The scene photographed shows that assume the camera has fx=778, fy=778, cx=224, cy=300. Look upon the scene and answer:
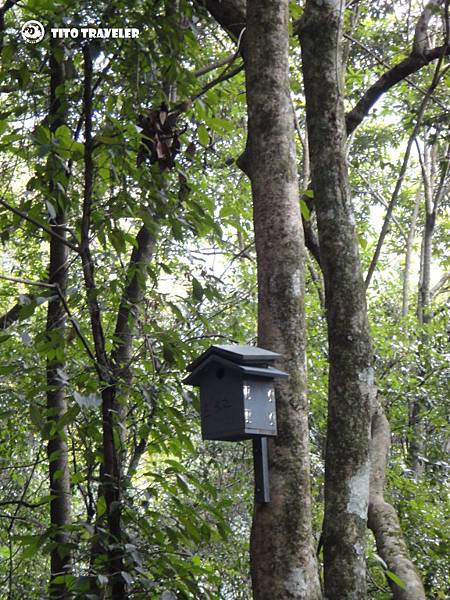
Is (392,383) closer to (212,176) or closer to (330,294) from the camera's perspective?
(212,176)

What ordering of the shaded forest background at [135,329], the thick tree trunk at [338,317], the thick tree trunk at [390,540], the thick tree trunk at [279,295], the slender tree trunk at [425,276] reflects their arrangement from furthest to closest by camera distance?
1. the slender tree trunk at [425,276]
2. the thick tree trunk at [390,540]
3. the shaded forest background at [135,329]
4. the thick tree trunk at [338,317]
5. the thick tree trunk at [279,295]

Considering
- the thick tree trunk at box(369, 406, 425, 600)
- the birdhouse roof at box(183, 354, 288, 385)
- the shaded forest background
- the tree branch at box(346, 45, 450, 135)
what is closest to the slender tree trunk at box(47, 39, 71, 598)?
the shaded forest background

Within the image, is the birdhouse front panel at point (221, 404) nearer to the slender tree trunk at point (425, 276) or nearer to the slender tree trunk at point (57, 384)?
the slender tree trunk at point (57, 384)

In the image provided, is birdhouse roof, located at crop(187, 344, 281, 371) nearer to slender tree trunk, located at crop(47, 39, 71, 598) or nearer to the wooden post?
the wooden post

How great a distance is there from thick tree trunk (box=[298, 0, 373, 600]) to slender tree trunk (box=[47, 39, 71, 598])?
88 cm

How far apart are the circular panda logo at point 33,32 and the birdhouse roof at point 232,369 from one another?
1501mm

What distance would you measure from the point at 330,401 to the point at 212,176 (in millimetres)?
4561

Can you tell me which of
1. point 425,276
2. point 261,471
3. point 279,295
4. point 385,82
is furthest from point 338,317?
point 425,276

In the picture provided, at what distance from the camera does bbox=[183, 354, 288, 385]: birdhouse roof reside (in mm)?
2270

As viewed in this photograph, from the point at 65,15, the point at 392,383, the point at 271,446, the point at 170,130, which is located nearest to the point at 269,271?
the point at 271,446

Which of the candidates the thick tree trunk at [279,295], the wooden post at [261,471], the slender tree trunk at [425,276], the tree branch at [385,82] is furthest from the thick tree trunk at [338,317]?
the slender tree trunk at [425,276]

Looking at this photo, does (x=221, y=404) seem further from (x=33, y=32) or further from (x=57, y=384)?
(x=33, y=32)

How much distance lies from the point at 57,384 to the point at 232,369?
2.46ft

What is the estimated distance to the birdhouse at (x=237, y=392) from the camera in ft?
7.43
